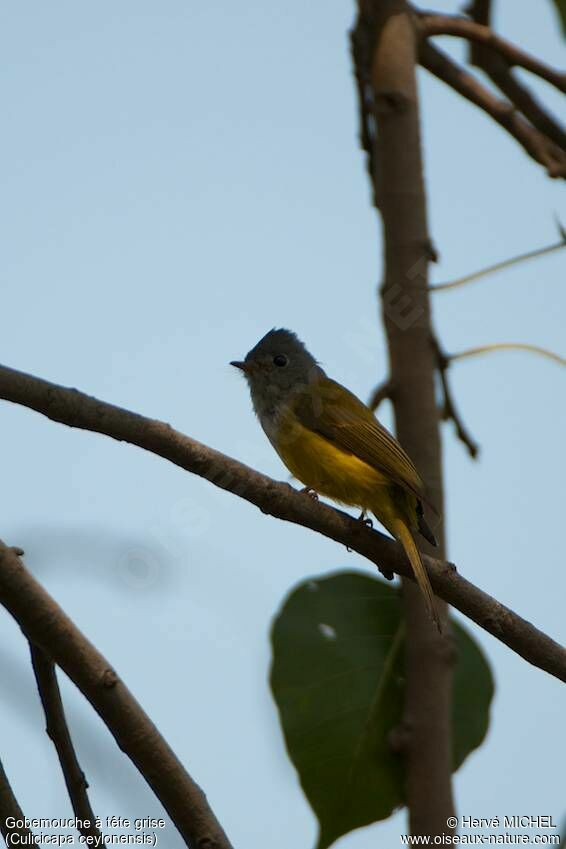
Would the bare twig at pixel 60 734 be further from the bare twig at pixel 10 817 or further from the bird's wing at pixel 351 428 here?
the bird's wing at pixel 351 428

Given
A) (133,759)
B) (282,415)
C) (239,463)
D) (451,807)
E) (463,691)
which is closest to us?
(133,759)

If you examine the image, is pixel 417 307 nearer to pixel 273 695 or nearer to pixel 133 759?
pixel 273 695

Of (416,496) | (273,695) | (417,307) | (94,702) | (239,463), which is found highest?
(417,307)

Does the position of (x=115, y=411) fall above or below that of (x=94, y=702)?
above

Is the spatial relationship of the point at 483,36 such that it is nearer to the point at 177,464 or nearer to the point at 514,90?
the point at 514,90

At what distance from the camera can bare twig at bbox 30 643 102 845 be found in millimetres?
2756

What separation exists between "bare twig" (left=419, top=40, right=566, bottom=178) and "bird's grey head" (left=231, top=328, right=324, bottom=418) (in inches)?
51.0

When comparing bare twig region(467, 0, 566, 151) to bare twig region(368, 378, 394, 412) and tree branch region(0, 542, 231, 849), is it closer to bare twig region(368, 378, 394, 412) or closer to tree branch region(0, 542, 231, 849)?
bare twig region(368, 378, 394, 412)

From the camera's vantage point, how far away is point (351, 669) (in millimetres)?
3963

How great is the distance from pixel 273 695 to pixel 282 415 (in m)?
1.25

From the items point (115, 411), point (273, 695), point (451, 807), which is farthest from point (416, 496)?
point (115, 411)

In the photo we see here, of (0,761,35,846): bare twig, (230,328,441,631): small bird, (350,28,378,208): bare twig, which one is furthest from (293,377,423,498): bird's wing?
(0,761,35,846): bare twig

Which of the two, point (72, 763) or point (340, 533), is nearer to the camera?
point (72, 763)

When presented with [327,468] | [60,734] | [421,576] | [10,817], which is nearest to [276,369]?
[327,468]
